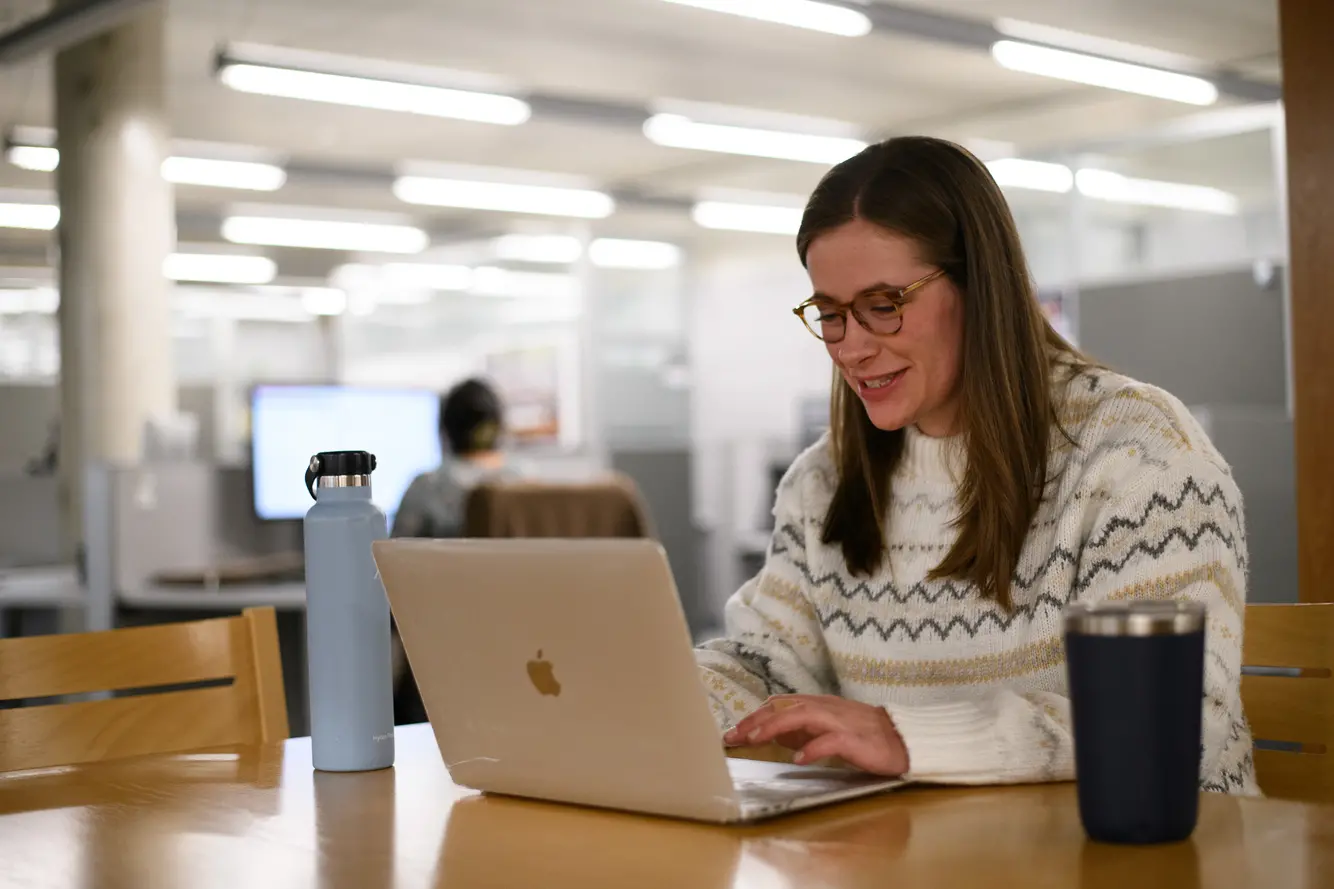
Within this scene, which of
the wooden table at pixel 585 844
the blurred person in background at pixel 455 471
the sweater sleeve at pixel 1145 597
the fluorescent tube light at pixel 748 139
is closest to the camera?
the wooden table at pixel 585 844

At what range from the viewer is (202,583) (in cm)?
368

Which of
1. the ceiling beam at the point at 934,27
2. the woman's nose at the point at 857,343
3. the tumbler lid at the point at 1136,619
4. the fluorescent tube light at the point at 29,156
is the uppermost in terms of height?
the fluorescent tube light at the point at 29,156

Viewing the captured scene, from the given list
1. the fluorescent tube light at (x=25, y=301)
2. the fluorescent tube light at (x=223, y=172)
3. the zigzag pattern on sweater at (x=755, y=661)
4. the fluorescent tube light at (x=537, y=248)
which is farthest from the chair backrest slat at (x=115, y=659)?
the fluorescent tube light at (x=25, y=301)

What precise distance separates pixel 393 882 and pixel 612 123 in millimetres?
7143

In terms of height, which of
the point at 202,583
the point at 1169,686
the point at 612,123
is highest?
the point at 612,123

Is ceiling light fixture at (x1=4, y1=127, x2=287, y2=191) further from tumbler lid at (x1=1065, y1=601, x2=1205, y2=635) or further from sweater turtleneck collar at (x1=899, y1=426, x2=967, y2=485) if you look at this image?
tumbler lid at (x1=1065, y1=601, x2=1205, y2=635)

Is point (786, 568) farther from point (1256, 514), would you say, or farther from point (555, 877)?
point (1256, 514)

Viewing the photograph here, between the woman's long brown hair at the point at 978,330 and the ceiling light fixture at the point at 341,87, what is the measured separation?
5.10 meters

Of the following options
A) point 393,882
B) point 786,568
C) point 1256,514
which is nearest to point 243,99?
point 1256,514

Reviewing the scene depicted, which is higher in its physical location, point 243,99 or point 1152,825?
point 243,99

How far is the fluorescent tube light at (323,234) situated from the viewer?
1131 cm

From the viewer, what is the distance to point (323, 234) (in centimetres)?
1159

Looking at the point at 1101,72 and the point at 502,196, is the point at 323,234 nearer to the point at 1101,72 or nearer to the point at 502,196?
the point at 502,196

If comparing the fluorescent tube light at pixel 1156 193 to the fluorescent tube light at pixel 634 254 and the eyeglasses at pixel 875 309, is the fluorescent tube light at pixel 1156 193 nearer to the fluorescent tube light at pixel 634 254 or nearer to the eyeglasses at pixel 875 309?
the fluorescent tube light at pixel 634 254
